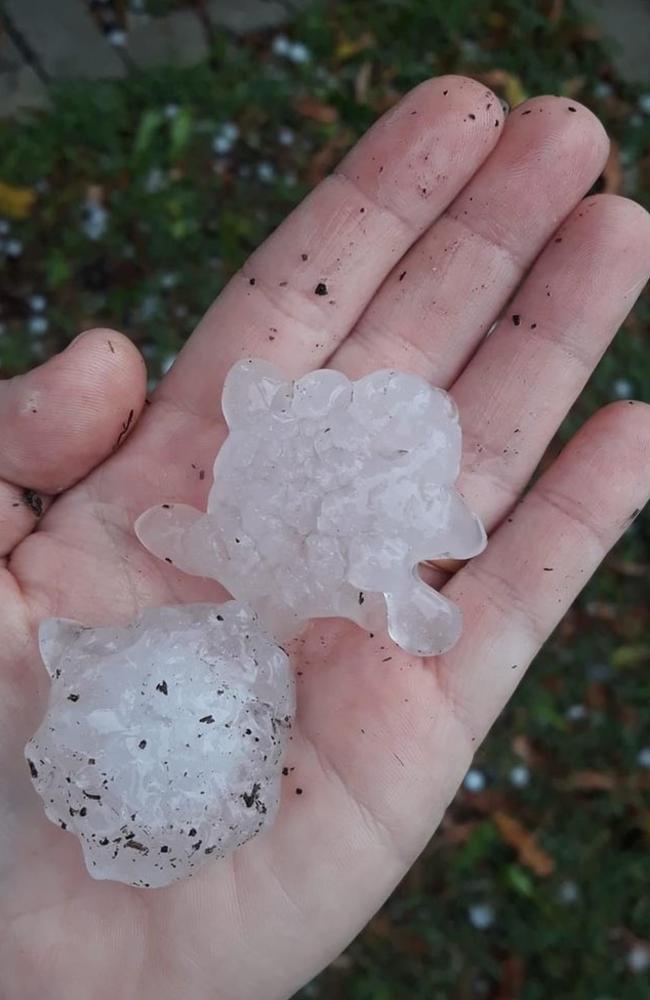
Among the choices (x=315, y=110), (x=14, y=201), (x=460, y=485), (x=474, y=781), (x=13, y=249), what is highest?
(x=315, y=110)

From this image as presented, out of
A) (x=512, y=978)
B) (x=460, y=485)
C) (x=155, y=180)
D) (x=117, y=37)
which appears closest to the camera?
(x=460, y=485)

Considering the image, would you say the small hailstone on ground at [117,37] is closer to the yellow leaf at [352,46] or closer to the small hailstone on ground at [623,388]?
the yellow leaf at [352,46]

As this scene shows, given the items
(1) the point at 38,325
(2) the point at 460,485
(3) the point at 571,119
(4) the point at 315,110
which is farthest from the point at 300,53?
(2) the point at 460,485

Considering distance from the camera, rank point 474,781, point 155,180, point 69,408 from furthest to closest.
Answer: point 155,180
point 474,781
point 69,408

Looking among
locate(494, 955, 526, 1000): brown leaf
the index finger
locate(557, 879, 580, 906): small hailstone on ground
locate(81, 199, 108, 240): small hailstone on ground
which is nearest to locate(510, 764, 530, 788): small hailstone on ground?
locate(557, 879, 580, 906): small hailstone on ground

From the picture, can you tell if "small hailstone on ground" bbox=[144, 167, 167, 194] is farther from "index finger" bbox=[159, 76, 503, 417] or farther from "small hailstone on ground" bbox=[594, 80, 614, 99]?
"small hailstone on ground" bbox=[594, 80, 614, 99]

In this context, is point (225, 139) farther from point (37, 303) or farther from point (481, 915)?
point (481, 915)

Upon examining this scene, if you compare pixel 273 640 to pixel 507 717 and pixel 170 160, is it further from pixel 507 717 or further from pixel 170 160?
pixel 170 160

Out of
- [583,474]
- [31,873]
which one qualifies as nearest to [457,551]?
[583,474]
